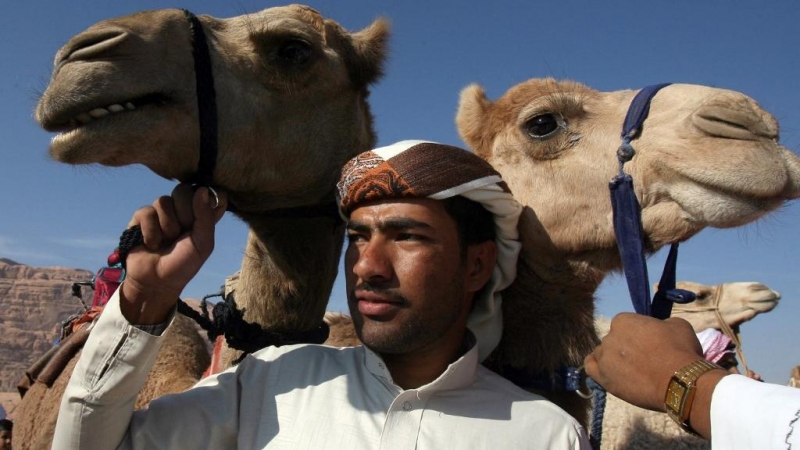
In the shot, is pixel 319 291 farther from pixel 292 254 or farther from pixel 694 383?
pixel 694 383

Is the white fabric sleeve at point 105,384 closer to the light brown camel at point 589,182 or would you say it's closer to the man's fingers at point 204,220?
the man's fingers at point 204,220

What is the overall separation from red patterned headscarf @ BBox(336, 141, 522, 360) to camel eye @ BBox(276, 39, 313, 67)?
2.60 ft

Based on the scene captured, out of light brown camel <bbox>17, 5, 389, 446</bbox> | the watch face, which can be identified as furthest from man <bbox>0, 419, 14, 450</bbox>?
the watch face

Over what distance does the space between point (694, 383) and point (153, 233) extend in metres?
1.45

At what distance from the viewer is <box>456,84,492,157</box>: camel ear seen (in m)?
3.01

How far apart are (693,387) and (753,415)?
0.20m

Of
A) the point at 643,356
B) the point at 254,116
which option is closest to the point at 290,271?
the point at 254,116

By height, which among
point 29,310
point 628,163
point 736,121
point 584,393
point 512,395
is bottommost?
point 29,310

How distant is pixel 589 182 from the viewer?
2.57m

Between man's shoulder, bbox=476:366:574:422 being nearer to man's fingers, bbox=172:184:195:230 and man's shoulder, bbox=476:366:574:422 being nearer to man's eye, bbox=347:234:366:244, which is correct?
man's eye, bbox=347:234:366:244

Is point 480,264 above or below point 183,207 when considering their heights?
below

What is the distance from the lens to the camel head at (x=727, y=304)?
8.15 metres

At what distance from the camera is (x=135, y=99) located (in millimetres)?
2367

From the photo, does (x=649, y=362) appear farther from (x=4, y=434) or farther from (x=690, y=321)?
(x=690, y=321)
